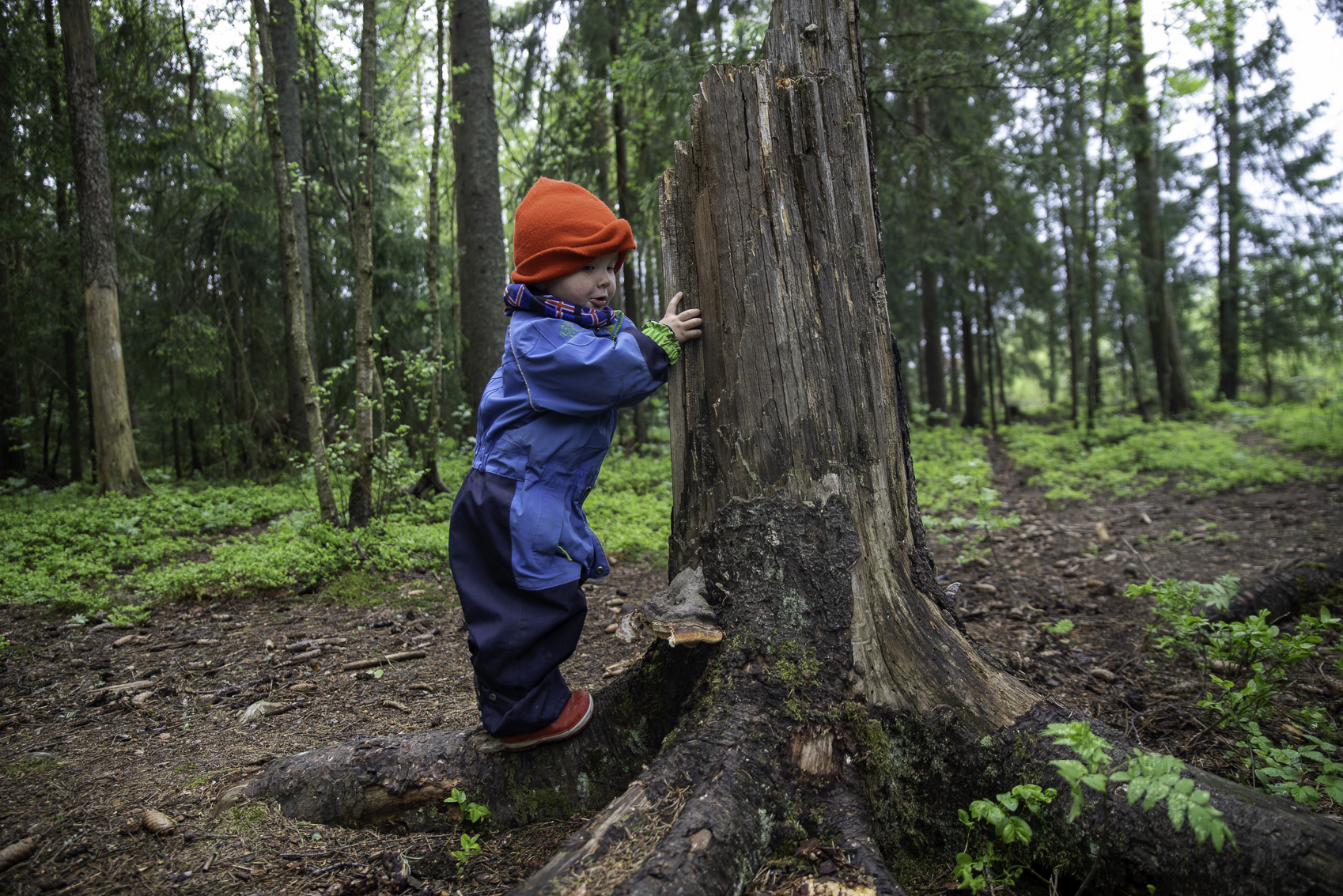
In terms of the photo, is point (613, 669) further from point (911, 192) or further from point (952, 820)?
point (911, 192)

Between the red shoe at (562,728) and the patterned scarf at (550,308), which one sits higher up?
the patterned scarf at (550,308)

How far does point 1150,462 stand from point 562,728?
1090 cm

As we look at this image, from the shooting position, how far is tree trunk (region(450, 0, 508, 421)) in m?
10.0

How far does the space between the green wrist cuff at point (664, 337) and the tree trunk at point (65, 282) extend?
44.3 feet

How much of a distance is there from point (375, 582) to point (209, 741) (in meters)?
2.49

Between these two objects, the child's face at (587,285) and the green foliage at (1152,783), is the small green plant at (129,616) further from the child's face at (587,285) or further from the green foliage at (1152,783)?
the green foliage at (1152,783)

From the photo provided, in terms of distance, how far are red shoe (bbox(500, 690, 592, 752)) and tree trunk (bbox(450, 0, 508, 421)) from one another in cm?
783

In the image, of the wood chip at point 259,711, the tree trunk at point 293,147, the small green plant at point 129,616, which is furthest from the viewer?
the tree trunk at point 293,147

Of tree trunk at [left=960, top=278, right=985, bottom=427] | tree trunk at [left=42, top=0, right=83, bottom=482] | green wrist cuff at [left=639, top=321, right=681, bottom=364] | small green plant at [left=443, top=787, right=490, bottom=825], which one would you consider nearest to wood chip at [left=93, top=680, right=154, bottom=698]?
small green plant at [left=443, top=787, right=490, bottom=825]

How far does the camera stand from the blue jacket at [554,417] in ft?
8.00

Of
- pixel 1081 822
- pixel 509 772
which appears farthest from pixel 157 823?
pixel 1081 822

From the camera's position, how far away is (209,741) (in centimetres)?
321

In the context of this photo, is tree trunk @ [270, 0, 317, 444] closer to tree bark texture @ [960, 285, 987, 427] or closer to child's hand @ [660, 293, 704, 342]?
child's hand @ [660, 293, 704, 342]

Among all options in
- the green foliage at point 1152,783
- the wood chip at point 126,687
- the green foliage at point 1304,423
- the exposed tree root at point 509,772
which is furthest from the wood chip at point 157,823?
the green foliage at point 1304,423
